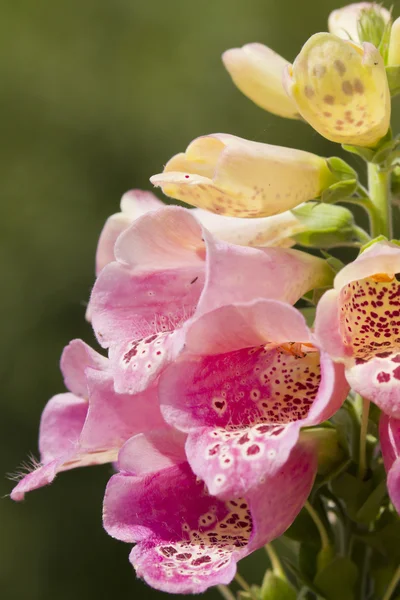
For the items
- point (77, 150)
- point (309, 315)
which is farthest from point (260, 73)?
point (77, 150)

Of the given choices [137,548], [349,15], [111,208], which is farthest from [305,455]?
[111,208]

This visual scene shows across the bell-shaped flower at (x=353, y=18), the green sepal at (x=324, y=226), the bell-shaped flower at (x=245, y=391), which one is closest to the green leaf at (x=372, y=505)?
the bell-shaped flower at (x=245, y=391)

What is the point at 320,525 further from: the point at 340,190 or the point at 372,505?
the point at 340,190

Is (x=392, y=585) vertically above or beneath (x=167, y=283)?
beneath

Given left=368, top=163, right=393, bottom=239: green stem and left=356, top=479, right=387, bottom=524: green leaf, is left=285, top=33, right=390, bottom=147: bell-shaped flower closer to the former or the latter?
left=368, top=163, right=393, bottom=239: green stem

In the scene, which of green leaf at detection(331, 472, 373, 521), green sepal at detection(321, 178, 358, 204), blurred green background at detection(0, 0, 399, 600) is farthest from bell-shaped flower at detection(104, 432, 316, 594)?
blurred green background at detection(0, 0, 399, 600)

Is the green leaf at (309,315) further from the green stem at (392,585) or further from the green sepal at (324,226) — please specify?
the green stem at (392,585)

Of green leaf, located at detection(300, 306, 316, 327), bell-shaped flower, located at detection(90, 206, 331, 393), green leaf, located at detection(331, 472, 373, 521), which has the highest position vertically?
bell-shaped flower, located at detection(90, 206, 331, 393)

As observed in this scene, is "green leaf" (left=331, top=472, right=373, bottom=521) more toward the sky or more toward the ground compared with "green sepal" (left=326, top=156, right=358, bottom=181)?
more toward the ground
